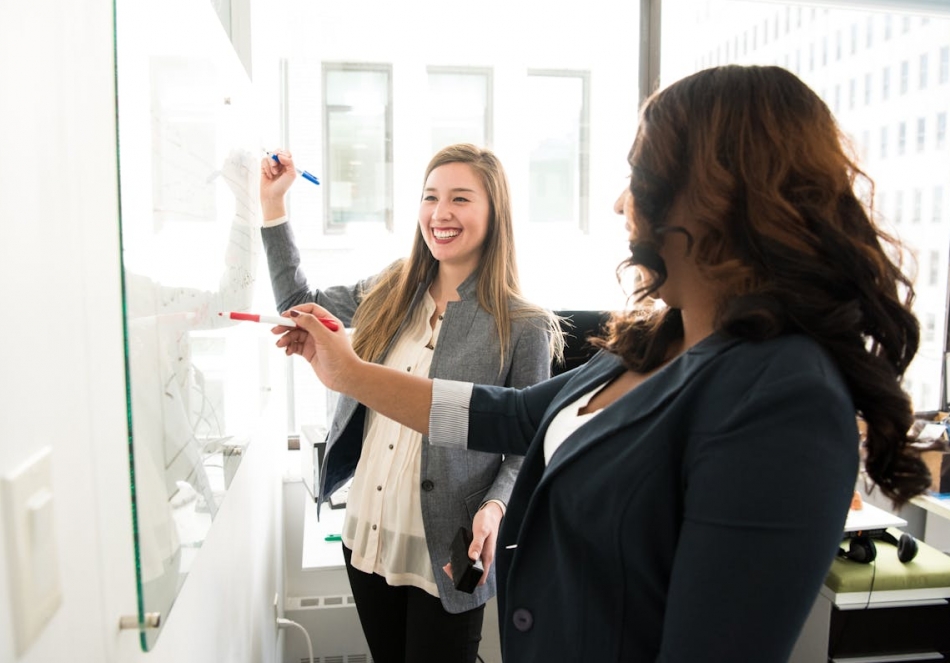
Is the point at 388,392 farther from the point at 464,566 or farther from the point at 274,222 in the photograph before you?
the point at 274,222

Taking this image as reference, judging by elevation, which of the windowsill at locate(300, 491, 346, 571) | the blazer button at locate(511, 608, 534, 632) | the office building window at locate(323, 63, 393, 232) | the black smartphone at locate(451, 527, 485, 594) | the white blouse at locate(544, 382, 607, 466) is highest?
the office building window at locate(323, 63, 393, 232)

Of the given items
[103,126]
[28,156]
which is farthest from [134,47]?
[28,156]

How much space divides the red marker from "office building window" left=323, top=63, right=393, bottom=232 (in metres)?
1.71

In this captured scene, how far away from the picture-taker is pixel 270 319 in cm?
104

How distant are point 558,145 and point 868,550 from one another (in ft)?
6.47

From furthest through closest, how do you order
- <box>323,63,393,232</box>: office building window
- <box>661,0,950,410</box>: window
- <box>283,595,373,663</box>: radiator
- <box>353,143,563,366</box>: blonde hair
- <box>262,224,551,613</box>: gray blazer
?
<box>661,0,950,410</box>: window, <box>323,63,393,232</box>: office building window, <box>283,595,373,663</box>: radiator, <box>353,143,563,366</box>: blonde hair, <box>262,224,551,613</box>: gray blazer

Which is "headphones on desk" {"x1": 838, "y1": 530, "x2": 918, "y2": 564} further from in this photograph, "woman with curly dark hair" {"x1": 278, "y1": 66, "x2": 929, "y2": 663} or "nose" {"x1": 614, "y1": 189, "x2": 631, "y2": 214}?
"nose" {"x1": 614, "y1": 189, "x2": 631, "y2": 214}

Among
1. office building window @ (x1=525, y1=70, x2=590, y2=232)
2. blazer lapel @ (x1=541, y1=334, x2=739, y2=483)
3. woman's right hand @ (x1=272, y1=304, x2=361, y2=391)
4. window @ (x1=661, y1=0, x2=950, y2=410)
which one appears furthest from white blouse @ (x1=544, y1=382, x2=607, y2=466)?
window @ (x1=661, y1=0, x2=950, y2=410)

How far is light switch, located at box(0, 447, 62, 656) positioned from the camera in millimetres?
433

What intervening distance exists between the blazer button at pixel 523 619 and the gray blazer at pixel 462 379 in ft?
1.90

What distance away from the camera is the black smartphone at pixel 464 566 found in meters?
1.25

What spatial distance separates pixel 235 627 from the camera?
52.0 inches

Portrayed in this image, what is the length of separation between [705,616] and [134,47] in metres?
0.75

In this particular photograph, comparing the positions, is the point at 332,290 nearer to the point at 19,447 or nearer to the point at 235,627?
the point at 235,627
